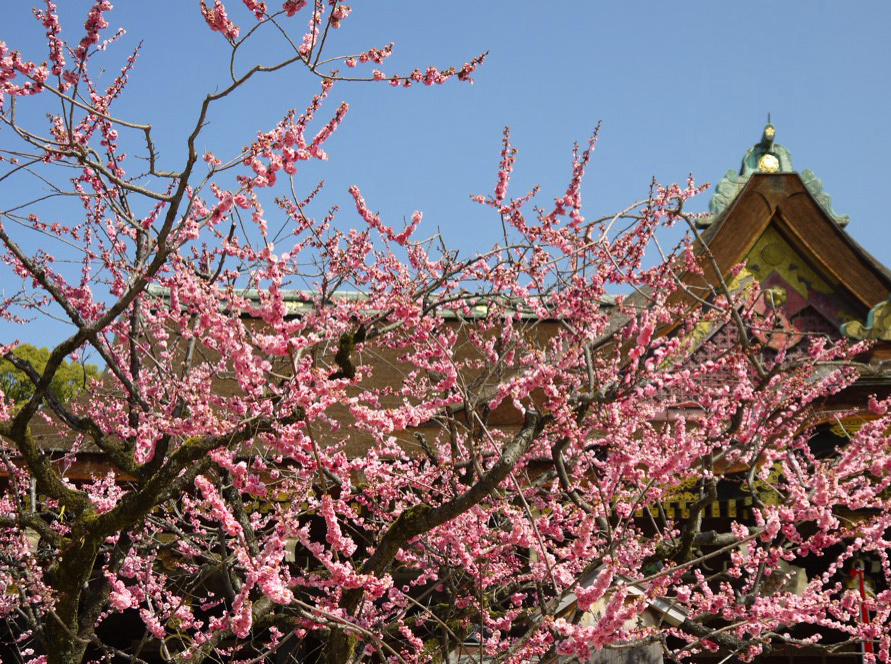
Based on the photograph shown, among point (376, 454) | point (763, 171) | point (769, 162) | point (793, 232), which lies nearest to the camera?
point (376, 454)

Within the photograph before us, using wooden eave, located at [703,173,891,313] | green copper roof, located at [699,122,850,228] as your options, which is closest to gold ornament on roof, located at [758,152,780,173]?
green copper roof, located at [699,122,850,228]

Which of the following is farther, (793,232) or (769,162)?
(769,162)

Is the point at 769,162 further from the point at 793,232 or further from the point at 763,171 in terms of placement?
the point at 793,232

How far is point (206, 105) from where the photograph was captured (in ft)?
13.9

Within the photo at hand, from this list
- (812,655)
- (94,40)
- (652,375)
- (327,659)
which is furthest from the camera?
(812,655)

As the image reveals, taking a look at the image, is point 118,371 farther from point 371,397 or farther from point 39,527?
point 371,397

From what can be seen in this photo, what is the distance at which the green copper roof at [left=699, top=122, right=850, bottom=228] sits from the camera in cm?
1115

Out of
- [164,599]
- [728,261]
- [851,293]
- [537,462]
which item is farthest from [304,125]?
Result: [851,293]

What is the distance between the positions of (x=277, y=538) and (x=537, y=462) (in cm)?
465

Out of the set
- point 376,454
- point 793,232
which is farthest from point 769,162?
point 376,454

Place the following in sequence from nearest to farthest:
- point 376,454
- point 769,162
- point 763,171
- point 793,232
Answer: point 376,454
point 793,232
point 763,171
point 769,162

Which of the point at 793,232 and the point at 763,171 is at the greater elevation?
the point at 763,171

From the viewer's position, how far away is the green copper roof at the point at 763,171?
36.6 feet

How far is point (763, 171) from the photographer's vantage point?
38.4ft
